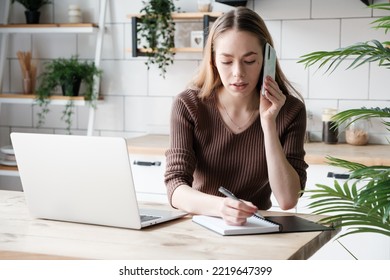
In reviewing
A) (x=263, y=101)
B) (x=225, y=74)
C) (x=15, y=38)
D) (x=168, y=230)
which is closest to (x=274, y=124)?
(x=263, y=101)

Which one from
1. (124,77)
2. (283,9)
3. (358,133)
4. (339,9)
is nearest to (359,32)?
(339,9)

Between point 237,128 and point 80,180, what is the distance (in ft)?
2.33

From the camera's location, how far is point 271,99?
2.24 metres

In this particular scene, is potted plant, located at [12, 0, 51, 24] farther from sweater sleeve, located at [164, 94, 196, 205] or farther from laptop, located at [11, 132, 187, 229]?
laptop, located at [11, 132, 187, 229]

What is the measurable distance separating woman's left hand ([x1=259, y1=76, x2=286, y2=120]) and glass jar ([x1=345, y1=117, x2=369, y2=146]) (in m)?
1.44

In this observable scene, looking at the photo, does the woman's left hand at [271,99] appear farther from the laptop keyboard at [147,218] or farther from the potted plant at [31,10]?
the potted plant at [31,10]

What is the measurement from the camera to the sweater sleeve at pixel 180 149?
225cm

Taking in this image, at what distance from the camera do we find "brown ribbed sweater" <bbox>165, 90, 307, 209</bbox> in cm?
236

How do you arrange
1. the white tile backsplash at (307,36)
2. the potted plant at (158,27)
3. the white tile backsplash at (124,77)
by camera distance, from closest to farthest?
the white tile backsplash at (307,36), the potted plant at (158,27), the white tile backsplash at (124,77)

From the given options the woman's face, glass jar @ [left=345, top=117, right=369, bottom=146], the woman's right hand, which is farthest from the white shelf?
the woman's right hand

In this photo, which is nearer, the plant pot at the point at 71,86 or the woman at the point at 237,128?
the woman at the point at 237,128

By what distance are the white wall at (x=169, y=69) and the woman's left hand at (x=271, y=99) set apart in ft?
5.02

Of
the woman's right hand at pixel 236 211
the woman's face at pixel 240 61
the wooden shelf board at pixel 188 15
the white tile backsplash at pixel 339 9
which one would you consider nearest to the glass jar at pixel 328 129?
the white tile backsplash at pixel 339 9
